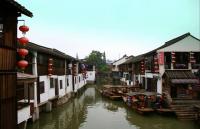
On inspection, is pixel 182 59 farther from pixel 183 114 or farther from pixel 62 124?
pixel 62 124

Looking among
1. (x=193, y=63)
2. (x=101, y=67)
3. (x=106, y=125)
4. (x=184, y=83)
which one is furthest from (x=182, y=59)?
(x=101, y=67)

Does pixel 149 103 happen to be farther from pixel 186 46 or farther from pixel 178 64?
pixel 186 46

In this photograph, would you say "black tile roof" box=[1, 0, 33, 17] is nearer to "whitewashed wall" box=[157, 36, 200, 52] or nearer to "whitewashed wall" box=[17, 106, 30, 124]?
"whitewashed wall" box=[17, 106, 30, 124]

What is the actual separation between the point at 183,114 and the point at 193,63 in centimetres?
804

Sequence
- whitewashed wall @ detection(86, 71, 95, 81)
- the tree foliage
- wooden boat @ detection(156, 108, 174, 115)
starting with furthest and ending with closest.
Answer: the tree foliage
whitewashed wall @ detection(86, 71, 95, 81)
wooden boat @ detection(156, 108, 174, 115)

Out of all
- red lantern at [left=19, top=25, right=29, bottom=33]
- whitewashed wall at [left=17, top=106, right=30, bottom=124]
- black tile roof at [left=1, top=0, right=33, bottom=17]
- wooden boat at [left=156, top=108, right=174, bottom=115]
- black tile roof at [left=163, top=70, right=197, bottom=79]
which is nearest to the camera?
black tile roof at [left=1, top=0, right=33, bottom=17]

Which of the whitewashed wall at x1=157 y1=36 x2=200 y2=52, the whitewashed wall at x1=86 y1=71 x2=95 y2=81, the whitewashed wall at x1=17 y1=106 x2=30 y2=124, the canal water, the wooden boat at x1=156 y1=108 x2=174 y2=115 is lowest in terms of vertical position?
the canal water

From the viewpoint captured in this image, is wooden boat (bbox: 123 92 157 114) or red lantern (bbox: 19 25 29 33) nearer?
red lantern (bbox: 19 25 29 33)

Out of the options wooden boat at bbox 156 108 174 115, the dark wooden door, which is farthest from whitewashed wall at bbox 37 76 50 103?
the dark wooden door

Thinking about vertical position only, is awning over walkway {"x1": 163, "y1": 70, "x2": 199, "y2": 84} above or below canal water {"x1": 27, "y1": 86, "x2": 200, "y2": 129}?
above

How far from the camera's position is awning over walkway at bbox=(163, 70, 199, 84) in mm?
27041

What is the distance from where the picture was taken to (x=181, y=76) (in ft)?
92.2

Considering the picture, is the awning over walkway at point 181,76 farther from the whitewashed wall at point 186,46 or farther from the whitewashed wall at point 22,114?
the whitewashed wall at point 22,114

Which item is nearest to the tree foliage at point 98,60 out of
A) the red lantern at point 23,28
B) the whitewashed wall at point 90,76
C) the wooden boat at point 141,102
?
the whitewashed wall at point 90,76
